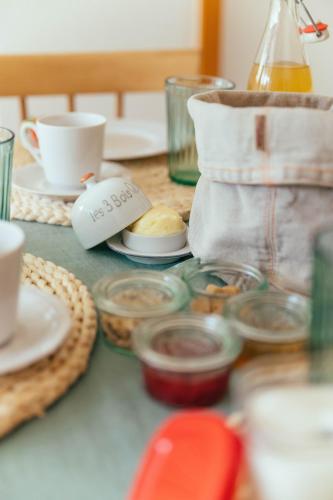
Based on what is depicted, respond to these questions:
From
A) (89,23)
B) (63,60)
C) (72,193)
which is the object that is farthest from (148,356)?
(89,23)

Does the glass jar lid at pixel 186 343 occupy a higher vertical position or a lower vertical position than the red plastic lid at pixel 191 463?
higher

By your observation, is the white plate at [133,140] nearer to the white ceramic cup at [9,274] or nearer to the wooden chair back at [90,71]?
the wooden chair back at [90,71]

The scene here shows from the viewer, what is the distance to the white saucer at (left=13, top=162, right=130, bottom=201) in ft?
2.95

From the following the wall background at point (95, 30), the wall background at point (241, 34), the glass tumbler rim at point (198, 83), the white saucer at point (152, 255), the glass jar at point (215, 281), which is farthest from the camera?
the wall background at point (95, 30)

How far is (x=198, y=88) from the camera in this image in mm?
952

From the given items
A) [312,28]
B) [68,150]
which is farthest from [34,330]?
[312,28]

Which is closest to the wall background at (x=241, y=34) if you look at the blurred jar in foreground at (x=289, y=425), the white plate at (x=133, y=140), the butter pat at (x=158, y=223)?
the white plate at (x=133, y=140)

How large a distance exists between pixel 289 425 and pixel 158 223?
0.40 meters

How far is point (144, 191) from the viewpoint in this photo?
3.11ft

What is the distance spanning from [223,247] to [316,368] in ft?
0.86

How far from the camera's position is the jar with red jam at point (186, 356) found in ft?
1.56

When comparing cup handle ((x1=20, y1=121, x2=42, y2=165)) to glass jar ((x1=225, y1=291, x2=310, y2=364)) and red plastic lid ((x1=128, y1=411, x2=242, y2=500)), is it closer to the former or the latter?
glass jar ((x1=225, y1=291, x2=310, y2=364))

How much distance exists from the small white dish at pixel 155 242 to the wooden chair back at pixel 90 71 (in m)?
0.64

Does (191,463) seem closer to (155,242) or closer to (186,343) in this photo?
(186,343)
